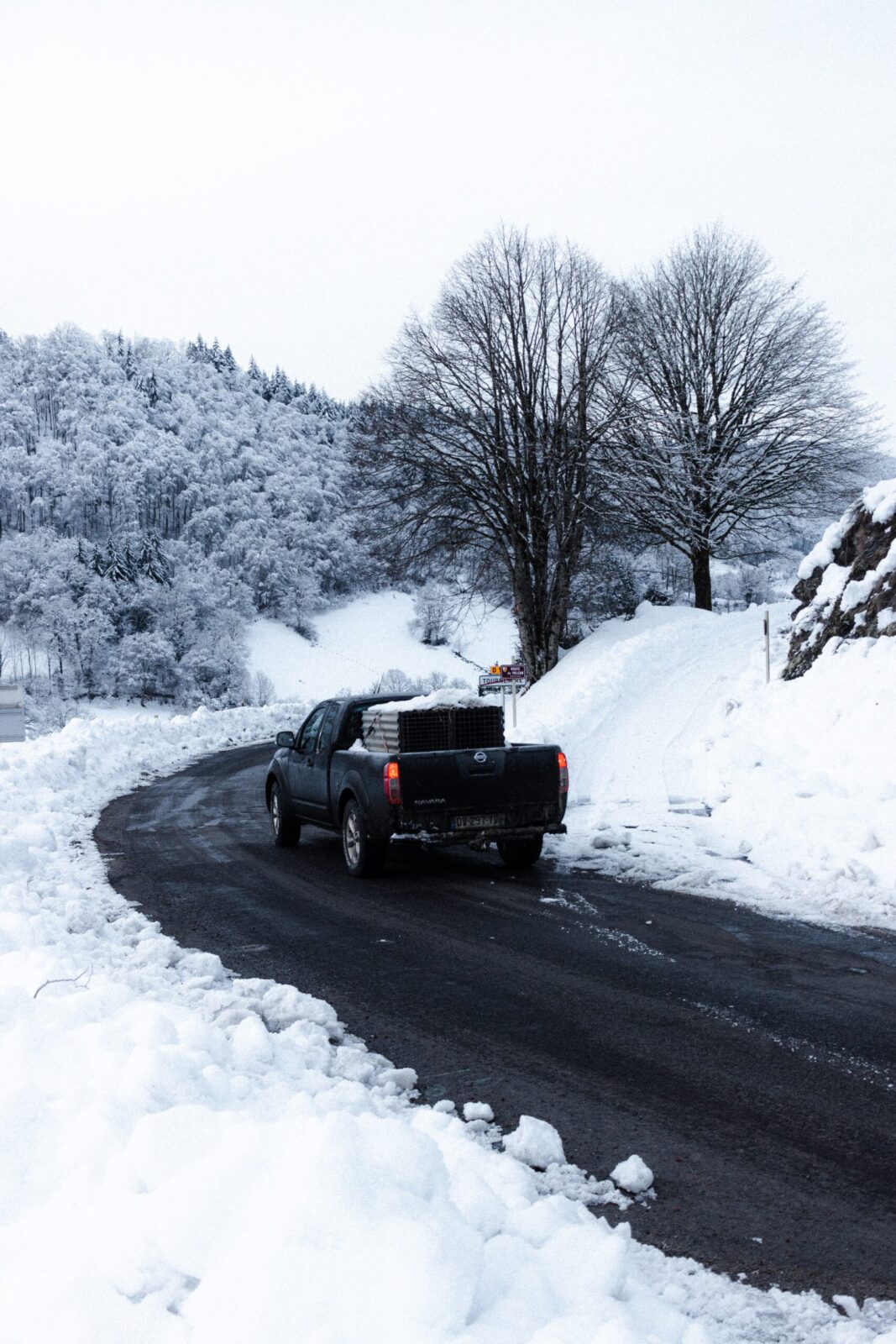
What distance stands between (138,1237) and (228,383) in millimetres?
174934

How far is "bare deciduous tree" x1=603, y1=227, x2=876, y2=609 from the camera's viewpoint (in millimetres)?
33188

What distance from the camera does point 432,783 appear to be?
32.2 feet

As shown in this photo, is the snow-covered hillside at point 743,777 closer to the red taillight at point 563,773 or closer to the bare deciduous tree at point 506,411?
the red taillight at point 563,773

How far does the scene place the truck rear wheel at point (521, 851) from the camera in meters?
10.5

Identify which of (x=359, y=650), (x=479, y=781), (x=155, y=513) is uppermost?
(x=155, y=513)

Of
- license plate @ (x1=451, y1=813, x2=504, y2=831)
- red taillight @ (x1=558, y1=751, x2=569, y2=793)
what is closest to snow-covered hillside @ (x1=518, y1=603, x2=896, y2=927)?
red taillight @ (x1=558, y1=751, x2=569, y2=793)

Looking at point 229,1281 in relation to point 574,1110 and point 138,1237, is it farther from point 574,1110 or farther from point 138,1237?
point 574,1110

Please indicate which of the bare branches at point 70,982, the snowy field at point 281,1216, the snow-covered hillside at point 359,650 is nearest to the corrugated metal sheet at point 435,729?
the bare branches at point 70,982

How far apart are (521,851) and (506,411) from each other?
19.8 m

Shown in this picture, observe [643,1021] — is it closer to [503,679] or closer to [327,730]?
[327,730]

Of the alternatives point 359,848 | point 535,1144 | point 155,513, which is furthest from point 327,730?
point 155,513

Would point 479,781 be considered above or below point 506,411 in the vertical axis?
below

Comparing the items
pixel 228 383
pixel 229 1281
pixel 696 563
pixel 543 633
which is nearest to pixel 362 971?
pixel 229 1281

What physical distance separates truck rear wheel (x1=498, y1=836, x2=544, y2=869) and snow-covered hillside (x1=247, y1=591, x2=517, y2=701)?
68857 mm
